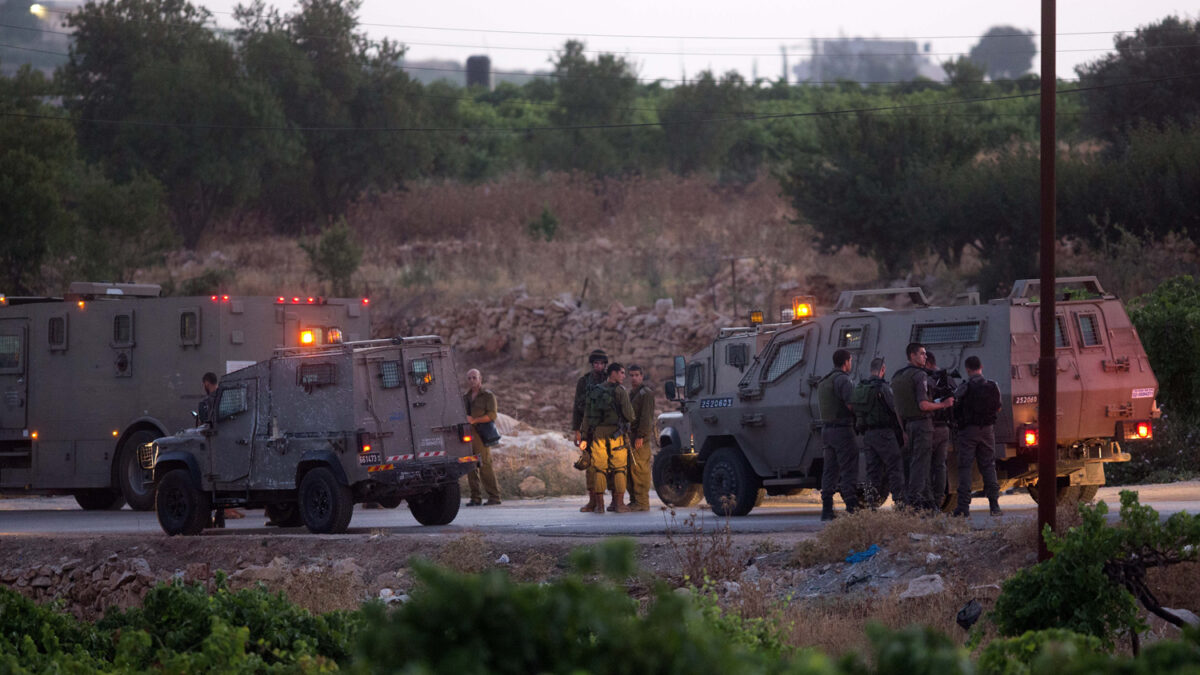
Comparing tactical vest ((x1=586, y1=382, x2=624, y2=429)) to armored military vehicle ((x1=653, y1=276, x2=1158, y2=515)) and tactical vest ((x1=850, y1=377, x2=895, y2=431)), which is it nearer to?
armored military vehicle ((x1=653, y1=276, x2=1158, y2=515))

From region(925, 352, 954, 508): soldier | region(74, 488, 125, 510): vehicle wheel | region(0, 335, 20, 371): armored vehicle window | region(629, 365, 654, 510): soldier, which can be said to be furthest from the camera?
region(74, 488, 125, 510): vehicle wheel

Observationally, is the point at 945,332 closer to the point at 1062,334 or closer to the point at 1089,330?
the point at 1062,334

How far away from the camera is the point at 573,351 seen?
3403 cm

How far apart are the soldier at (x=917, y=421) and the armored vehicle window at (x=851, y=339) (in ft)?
6.35

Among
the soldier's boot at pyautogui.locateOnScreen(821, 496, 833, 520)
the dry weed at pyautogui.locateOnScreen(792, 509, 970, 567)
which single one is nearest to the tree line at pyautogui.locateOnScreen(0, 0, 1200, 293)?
the soldier's boot at pyautogui.locateOnScreen(821, 496, 833, 520)

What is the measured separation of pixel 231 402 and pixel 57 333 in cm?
659

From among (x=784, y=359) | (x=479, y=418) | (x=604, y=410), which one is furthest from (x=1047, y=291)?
(x=479, y=418)

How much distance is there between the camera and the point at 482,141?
64125 millimetres

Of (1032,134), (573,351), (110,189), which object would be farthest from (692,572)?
(1032,134)

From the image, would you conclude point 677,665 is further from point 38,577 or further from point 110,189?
point 110,189

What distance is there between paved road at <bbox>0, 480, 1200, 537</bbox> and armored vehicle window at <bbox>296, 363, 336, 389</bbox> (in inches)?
74.2

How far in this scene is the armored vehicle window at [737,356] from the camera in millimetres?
17266

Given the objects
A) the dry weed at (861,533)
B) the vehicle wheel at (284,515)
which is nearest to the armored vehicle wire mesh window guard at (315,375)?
the vehicle wheel at (284,515)

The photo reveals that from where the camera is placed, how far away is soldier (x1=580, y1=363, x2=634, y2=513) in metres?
17.6
